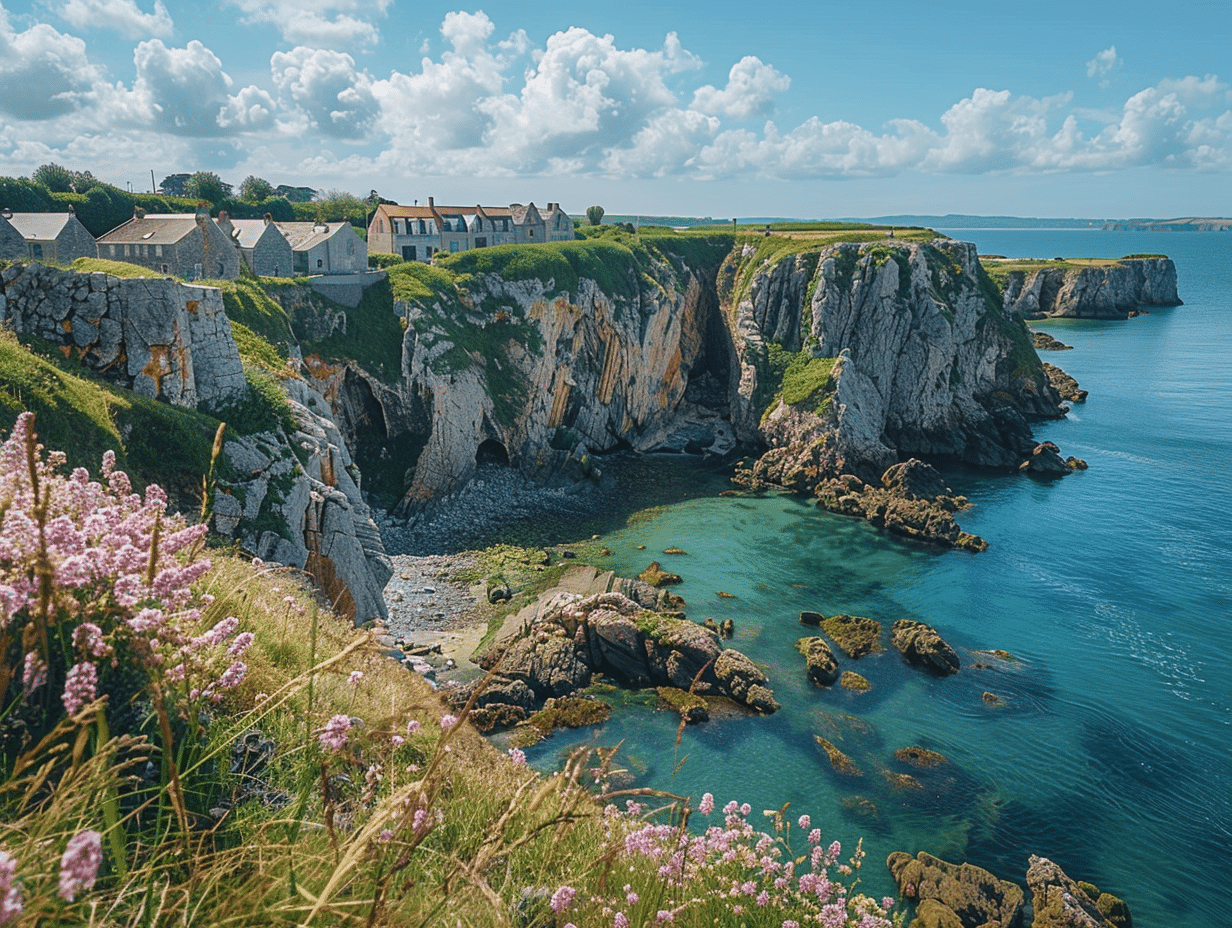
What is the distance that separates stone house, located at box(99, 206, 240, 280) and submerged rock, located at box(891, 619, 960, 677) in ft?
137

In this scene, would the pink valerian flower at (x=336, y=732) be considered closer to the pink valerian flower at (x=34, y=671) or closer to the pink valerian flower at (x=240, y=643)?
the pink valerian flower at (x=240, y=643)

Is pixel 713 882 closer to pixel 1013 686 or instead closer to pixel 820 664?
pixel 820 664

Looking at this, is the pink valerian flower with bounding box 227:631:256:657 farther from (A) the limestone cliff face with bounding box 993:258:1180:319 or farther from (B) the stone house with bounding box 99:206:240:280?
(A) the limestone cliff face with bounding box 993:258:1180:319

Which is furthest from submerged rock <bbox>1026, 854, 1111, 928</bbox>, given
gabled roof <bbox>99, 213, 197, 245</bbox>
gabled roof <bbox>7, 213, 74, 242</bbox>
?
Answer: gabled roof <bbox>7, 213, 74, 242</bbox>

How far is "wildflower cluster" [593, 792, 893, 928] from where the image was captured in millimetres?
5656

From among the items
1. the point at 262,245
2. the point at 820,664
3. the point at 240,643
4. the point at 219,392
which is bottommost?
the point at 820,664

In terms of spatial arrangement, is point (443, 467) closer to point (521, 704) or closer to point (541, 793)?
point (521, 704)

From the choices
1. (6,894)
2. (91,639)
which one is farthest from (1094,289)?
(6,894)

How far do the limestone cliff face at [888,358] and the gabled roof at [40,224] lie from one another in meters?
48.9

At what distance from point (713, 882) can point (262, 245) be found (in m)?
51.8

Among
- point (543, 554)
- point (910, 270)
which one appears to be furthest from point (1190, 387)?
point (543, 554)

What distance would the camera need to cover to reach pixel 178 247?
138 feet

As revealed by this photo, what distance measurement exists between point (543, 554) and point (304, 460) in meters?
22.2

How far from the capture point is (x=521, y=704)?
30.2 m
